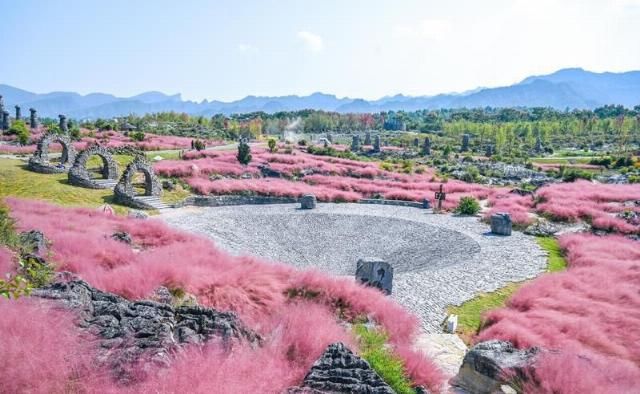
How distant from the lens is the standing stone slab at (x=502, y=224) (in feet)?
87.1

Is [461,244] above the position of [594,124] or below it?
below

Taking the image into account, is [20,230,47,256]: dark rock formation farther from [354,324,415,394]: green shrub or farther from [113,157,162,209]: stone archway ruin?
[113,157,162,209]: stone archway ruin

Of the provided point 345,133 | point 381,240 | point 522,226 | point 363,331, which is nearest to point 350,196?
point 381,240

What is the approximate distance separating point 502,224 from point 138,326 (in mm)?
23546

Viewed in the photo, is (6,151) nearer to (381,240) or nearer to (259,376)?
(381,240)

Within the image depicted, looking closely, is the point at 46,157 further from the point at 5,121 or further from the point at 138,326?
the point at 5,121

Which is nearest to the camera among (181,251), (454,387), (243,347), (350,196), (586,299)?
(243,347)

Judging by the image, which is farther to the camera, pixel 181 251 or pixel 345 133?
pixel 345 133

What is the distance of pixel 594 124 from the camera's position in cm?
11188

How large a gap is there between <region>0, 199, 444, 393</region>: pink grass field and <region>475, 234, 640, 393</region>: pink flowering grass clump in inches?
99.2

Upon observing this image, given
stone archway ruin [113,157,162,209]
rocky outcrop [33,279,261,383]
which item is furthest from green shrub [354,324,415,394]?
stone archway ruin [113,157,162,209]

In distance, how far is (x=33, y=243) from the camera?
1234 cm

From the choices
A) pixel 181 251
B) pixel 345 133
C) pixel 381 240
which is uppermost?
pixel 345 133

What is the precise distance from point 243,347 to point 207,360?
4.23 feet
